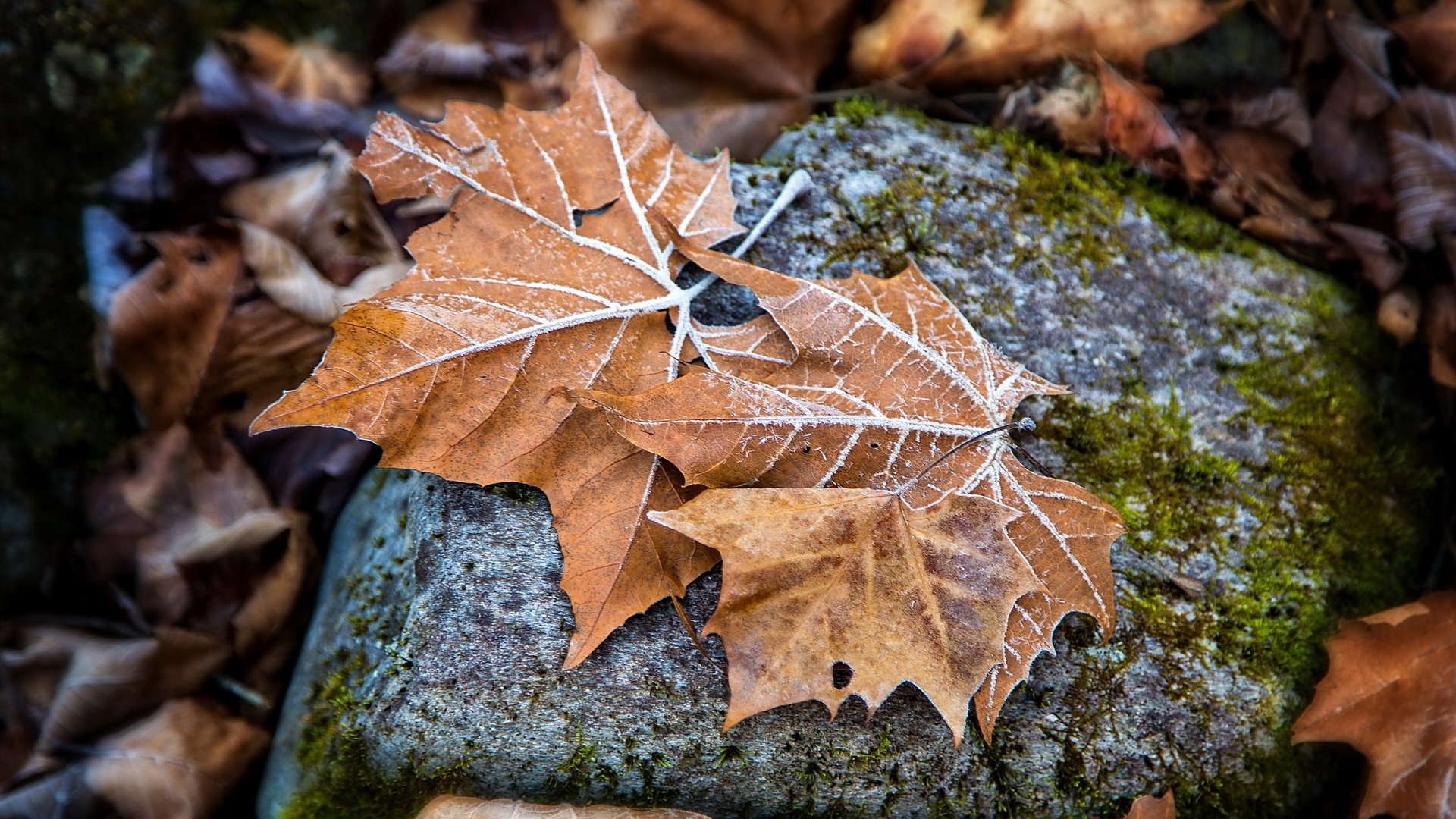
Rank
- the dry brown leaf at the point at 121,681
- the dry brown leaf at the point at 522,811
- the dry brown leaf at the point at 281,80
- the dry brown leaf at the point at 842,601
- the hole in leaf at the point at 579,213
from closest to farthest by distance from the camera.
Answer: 1. the dry brown leaf at the point at 842,601
2. the dry brown leaf at the point at 522,811
3. the hole in leaf at the point at 579,213
4. the dry brown leaf at the point at 121,681
5. the dry brown leaf at the point at 281,80

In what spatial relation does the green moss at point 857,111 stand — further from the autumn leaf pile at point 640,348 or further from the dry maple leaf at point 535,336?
the dry maple leaf at point 535,336

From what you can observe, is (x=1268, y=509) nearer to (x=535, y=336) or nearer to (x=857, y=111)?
(x=857, y=111)

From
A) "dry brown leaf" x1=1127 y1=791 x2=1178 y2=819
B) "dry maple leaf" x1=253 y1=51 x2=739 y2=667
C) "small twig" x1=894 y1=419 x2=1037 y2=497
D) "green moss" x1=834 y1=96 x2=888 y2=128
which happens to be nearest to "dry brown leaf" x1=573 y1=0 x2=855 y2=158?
"green moss" x1=834 y1=96 x2=888 y2=128

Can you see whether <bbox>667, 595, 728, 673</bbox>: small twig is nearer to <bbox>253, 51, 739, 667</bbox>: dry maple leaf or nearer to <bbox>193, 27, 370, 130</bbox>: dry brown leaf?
<bbox>253, 51, 739, 667</bbox>: dry maple leaf

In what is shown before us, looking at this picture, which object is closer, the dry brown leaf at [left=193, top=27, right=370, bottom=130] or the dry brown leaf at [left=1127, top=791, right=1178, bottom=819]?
the dry brown leaf at [left=1127, top=791, right=1178, bottom=819]

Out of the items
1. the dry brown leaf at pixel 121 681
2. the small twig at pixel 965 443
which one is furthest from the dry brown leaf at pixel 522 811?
the dry brown leaf at pixel 121 681

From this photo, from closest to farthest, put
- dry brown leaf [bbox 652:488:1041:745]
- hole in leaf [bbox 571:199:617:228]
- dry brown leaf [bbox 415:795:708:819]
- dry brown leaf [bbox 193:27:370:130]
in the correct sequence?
Answer: dry brown leaf [bbox 652:488:1041:745] → dry brown leaf [bbox 415:795:708:819] → hole in leaf [bbox 571:199:617:228] → dry brown leaf [bbox 193:27:370:130]

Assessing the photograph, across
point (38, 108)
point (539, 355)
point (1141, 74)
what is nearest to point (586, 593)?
point (539, 355)
